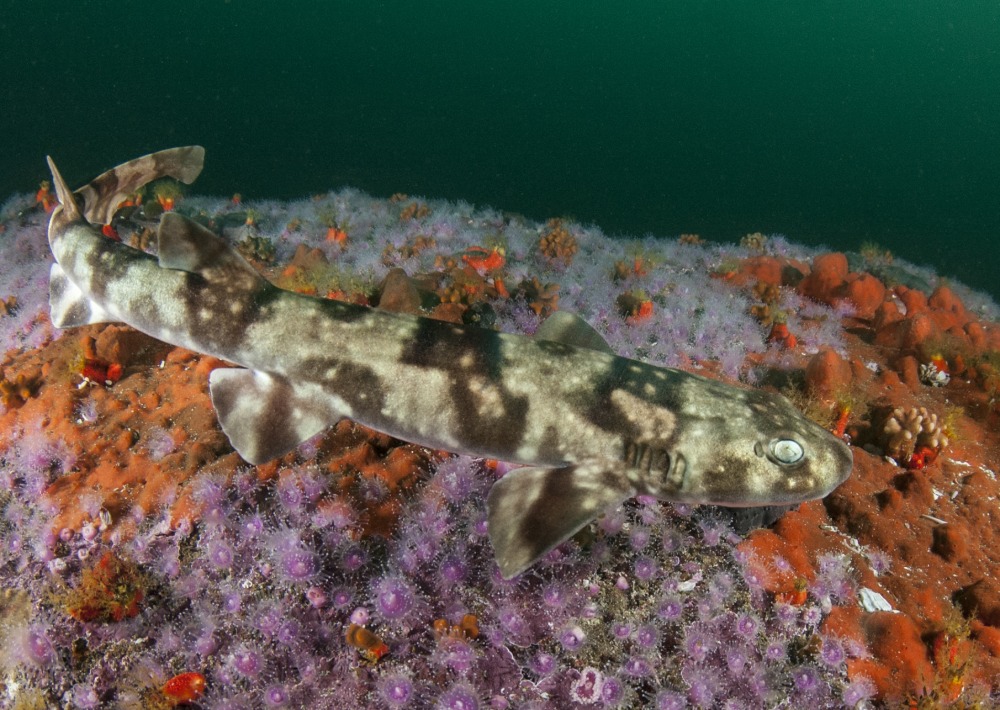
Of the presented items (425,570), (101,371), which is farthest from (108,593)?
(101,371)

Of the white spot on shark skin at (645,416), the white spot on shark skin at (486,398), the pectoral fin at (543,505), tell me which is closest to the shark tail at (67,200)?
the white spot on shark skin at (486,398)

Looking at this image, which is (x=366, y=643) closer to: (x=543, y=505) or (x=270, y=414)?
(x=543, y=505)

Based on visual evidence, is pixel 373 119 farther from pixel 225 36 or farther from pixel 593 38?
pixel 593 38

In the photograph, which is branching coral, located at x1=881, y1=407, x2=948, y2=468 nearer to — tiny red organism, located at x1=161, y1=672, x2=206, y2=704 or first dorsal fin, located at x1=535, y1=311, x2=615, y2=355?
first dorsal fin, located at x1=535, y1=311, x2=615, y2=355

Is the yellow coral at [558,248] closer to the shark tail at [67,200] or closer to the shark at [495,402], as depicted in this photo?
the shark at [495,402]

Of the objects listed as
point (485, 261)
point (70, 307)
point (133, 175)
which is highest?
point (133, 175)

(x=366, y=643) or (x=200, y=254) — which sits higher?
(x=200, y=254)

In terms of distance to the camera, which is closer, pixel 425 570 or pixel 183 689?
pixel 183 689

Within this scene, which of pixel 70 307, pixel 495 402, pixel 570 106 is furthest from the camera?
pixel 570 106
